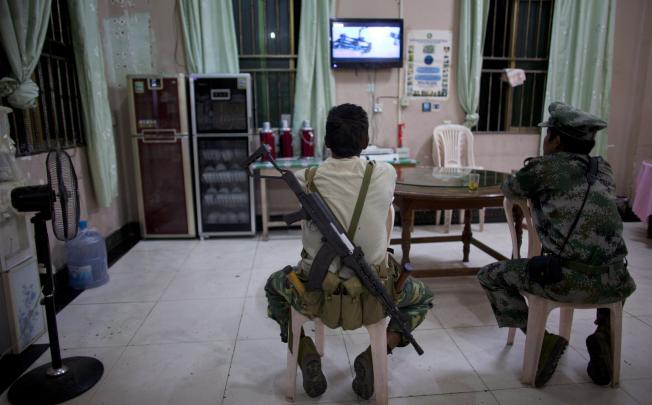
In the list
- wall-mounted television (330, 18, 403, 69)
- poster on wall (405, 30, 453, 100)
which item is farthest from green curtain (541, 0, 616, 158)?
wall-mounted television (330, 18, 403, 69)

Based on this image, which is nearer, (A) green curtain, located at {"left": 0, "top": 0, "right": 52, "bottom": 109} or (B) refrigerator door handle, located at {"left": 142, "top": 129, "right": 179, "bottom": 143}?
(A) green curtain, located at {"left": 0, "top": 0, "right": 52, "bottom": 109}

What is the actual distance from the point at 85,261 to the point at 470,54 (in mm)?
3957

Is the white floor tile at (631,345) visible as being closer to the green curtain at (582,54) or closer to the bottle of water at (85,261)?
the green curtain at (582,54)

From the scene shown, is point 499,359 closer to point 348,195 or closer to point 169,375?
point 348,195

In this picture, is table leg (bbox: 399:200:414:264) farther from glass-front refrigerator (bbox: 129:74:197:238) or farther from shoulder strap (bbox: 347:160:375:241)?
glass-front refrigerator (bbox: 129:74:197:238)

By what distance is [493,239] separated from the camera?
4043 mm

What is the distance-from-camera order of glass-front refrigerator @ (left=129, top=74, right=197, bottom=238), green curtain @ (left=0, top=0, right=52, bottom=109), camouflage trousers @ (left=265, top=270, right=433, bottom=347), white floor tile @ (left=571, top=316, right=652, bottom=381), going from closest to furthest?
camouflage trousers @ (left=265, top=270, right=433, bottom=347), white floor tile @ (left=571, top=316, right=652, bottom=381), green curtain @ (left=0, top=0, right=52, bottom=109), glass-front refrigerator @ (left=129, top=74, right=197, bottom=238)

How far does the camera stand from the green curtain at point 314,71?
4.06 m

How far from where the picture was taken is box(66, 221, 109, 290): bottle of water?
2.87 m

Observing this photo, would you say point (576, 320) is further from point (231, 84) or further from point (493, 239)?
point (231, 84)

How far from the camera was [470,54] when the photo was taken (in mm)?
4320

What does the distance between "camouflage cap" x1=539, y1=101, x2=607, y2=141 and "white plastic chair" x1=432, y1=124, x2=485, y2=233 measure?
2.69 metres

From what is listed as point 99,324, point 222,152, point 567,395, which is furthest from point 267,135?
point 567,395

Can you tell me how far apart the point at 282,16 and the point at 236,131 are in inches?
51.3
